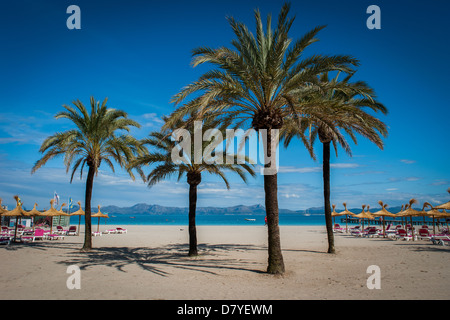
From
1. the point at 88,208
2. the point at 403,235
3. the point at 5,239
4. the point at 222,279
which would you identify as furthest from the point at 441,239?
the point at 5,239

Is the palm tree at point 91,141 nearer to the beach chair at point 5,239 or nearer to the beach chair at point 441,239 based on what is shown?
the beach chair at point 5,239

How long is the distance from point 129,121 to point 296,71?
1064cm

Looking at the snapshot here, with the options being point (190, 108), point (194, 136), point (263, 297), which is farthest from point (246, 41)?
point (263, 297)

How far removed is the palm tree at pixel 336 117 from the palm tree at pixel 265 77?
88cm

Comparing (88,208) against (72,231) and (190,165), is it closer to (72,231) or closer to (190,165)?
(190,165)

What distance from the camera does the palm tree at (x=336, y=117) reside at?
10180 millimetres

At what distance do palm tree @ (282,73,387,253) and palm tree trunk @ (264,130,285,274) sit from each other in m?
1.85

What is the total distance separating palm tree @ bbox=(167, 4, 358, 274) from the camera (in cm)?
981

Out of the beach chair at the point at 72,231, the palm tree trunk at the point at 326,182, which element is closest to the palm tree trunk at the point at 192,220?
the palm tree trunk at the point at 326,182

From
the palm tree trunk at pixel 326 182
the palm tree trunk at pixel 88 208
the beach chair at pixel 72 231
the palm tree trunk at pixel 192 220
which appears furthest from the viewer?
the beach chair at pixel 72 231

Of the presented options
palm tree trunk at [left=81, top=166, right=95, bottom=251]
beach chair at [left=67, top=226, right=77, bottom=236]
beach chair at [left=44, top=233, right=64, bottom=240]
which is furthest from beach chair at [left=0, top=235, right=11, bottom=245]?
beach chair at [left=67, top=226, right=77, bottom=236]

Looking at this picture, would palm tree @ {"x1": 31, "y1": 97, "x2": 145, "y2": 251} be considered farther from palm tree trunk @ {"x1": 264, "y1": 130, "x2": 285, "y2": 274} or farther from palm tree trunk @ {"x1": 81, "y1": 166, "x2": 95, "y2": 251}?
palm tree trunk @ {"x1": 264, "y1": 130, "x2": 285, "y2": 274}

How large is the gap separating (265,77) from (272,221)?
4.76 meters
